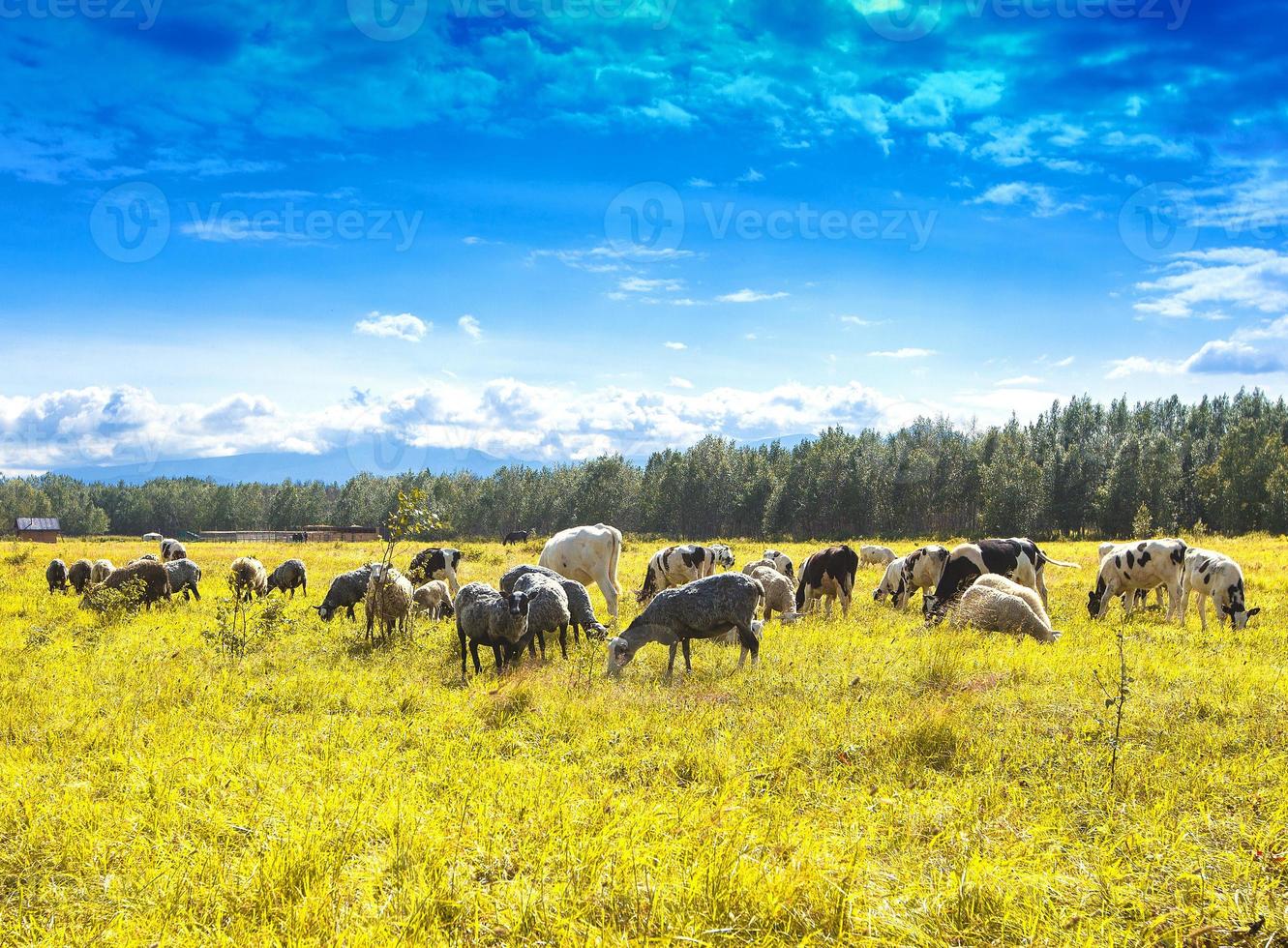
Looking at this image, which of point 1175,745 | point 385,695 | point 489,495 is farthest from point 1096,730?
point 489,495

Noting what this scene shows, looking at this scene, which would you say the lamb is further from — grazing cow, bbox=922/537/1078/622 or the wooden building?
the wooden building

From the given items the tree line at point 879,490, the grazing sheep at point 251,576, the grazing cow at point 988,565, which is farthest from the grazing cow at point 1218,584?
the tree line at point 879,490

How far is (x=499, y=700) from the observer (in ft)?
30.3

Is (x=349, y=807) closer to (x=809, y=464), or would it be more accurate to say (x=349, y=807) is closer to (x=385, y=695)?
(x=385, y=695)

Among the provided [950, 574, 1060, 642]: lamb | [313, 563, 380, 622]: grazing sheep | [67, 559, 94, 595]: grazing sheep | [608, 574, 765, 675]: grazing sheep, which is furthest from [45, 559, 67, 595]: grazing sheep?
[950, 574, 1060, 642]: lamb

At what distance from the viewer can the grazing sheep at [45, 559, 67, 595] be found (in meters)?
22.7

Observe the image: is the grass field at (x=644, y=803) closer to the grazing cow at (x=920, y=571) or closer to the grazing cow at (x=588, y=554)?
the grazing cow at (x=588, y=554)

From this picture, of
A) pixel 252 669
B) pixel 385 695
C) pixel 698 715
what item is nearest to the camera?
pixel 698 715

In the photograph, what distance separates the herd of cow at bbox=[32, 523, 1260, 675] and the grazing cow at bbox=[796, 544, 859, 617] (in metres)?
0.04

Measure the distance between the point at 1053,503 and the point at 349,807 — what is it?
9910 centimetres

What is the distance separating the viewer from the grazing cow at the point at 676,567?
21000 millimetres

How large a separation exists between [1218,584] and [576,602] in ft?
49.1

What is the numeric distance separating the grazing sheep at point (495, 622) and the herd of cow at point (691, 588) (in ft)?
0.07

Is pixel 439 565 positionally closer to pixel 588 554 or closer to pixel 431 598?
pixel 431 598
